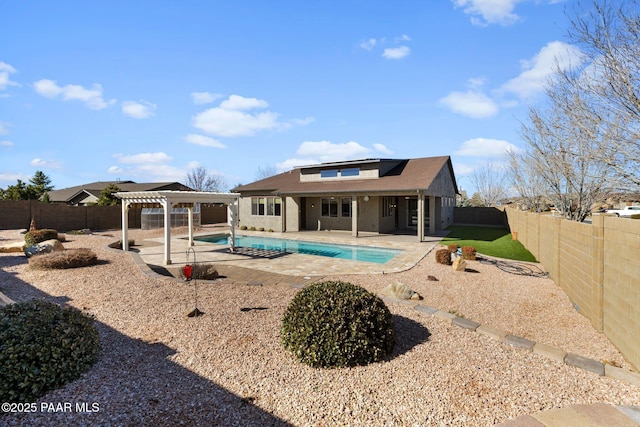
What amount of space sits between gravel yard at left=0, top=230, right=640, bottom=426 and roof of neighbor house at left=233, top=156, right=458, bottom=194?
12.4m

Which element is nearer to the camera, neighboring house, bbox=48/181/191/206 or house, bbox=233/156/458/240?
house, bbox=233/156/458/240

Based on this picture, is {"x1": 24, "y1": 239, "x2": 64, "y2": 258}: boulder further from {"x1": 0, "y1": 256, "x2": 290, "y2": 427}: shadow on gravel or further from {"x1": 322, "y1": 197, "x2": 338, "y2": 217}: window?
{"x1": 322, "y1": 197, "x2": 338, "y2": 217}: window

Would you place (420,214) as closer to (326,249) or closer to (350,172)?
(326,249)

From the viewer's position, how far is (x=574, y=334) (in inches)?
225

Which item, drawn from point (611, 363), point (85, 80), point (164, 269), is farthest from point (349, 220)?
point (611, 363)

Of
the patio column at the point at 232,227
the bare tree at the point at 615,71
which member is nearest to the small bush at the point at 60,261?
the patio column at the point at 232,227

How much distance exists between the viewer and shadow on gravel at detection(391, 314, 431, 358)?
4.67m

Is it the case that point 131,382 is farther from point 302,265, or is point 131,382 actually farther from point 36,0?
point 36,0

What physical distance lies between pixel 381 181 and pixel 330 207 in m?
4.77

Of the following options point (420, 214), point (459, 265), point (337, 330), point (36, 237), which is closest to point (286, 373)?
point (337, 330)

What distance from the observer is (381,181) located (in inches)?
809

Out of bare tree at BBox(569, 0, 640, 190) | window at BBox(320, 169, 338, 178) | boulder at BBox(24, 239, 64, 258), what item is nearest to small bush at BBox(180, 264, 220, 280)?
boulder at BBox(24, 239, 64, 258)

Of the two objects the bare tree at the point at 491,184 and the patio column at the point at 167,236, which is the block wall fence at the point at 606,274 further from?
the bare tree at the point at 491,184

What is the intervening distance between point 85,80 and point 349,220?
16.7 metres
